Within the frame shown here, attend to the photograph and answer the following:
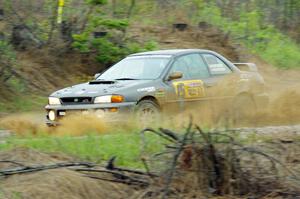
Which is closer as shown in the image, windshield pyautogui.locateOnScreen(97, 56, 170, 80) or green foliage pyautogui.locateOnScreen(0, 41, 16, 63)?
windshield pyautogui.locateOnScreen(97, 56, 170, 80)

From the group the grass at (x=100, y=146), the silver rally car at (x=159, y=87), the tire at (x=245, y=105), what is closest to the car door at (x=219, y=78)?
the silver rally car at (x=159, y=87)

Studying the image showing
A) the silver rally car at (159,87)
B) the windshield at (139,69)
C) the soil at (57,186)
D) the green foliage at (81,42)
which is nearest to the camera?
the soil at (57,186)

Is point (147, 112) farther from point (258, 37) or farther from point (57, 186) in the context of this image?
point (258, 37)

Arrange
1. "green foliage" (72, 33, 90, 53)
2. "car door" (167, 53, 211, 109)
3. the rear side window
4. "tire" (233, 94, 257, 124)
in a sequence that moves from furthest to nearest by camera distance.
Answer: "green foliage" (72, 33, 90, 53), the rear side window, "tire" (233, 94, 257, 124), "car door" (167, 53, 211, 109)

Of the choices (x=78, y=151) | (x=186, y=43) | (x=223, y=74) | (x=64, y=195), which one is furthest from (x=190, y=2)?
(x=64, y=195)

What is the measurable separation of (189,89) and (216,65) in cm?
121

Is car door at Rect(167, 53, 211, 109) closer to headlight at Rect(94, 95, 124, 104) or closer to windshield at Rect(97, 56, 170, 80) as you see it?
windshield at Rect(97, 56, 170, 80)

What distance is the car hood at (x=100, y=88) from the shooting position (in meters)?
14.2

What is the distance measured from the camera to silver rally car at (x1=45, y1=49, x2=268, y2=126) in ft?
46.4

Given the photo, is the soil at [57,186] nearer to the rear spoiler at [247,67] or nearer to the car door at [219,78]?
the car door at [219,78]

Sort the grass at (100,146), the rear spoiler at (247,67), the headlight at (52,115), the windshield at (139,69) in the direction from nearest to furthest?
1. the grass at (100,146)
2. the headlight at (52,115)
3. the windshield at (139,69)
4. the rear spoiler at (247,67)

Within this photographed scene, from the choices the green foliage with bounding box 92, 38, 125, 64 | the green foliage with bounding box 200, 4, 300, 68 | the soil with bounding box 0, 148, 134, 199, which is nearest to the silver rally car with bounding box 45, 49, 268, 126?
the soil with bounding box 0, 148, 134, 199

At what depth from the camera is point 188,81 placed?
15391 mm

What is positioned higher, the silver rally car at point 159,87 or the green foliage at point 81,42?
the green foliage at point 81,42
